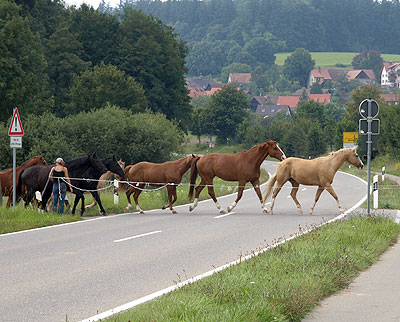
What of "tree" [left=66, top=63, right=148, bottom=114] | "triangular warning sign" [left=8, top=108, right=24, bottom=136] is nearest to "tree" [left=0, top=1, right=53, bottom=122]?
"tree" [left=66, top=63, right=148, bottom=114]

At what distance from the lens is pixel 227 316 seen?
698 cm

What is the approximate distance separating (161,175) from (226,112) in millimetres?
113224

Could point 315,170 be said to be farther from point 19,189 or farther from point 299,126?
point 299,126

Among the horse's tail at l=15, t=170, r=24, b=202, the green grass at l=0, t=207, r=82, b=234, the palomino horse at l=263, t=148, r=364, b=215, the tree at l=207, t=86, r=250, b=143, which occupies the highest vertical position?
the tree at l=207, t=86, r=250, b=143

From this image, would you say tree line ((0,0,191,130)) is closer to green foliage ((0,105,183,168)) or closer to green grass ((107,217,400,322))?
green foliage ((0,105,183,168))

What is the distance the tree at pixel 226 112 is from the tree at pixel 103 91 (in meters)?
66.9

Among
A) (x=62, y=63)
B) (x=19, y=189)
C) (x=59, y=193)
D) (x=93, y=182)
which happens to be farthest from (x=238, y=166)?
(x=62, y=63)

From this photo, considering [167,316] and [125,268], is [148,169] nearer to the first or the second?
[125,268]

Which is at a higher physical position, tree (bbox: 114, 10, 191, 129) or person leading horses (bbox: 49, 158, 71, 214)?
tree (bbox: 114, 10, 191, 129)

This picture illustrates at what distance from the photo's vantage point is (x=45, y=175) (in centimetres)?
2155

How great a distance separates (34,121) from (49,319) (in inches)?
1526

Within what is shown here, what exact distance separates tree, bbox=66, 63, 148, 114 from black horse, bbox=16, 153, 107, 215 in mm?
41700

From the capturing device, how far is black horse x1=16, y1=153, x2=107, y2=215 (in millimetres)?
21453

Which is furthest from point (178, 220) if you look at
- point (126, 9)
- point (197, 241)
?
point (126, 9)
